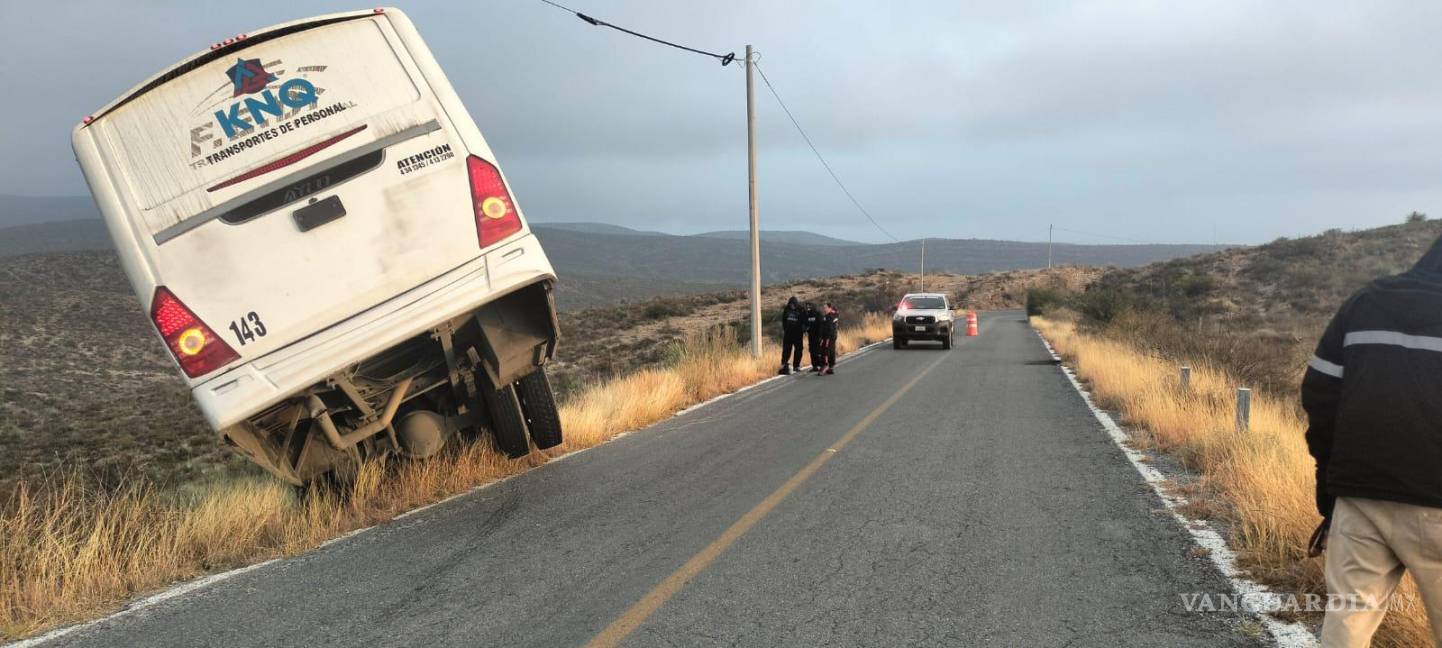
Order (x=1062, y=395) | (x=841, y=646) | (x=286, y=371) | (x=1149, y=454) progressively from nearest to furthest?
1. (x=841, y=646)
2. (x=286, y=371)
3. (x=1149, y=454)
4. (x=1062, y=395)

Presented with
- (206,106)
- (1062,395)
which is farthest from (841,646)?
(1062,395)

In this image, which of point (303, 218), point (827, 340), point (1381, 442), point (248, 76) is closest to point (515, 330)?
point (303, 218)

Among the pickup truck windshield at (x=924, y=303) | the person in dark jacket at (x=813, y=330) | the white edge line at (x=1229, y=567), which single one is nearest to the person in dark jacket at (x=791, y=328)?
the person in dark jacket at (x=813, y=330)

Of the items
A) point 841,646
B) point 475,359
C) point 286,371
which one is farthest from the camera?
point 475,359

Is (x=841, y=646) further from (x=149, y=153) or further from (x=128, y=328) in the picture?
(x=128, y=328)

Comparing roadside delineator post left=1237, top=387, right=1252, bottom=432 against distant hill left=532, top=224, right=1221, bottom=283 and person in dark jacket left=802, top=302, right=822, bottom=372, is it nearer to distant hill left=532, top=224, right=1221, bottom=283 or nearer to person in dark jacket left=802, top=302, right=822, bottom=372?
person in dark jacket left=802, top=302, right=822, bottom=372

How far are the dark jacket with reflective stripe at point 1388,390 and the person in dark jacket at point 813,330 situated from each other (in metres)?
14.2

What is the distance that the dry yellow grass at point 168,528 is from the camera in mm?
4465

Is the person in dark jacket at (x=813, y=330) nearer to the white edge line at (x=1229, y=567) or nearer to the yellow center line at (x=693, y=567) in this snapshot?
the yellow center line at (x=693, y=567)

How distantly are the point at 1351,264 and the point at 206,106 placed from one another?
191 ft

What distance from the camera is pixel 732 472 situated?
733 cm

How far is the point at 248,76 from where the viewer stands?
17.0 ft

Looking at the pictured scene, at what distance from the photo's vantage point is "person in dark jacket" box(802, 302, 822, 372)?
17.0 meters

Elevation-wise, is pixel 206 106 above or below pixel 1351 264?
above
